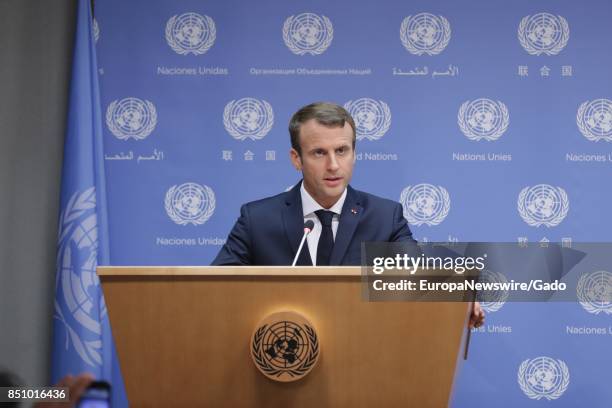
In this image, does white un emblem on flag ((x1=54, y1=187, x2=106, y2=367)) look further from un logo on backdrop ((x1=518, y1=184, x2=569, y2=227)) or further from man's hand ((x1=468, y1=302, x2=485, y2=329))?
un logo on backdrop ((x1=518, y1=184, x2=569, y2=227))

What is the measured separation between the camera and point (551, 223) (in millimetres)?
4035

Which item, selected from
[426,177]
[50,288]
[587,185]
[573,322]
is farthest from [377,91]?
[50,288]

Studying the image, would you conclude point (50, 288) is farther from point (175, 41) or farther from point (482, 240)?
point (482, 240)

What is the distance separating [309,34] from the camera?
13.6 feet

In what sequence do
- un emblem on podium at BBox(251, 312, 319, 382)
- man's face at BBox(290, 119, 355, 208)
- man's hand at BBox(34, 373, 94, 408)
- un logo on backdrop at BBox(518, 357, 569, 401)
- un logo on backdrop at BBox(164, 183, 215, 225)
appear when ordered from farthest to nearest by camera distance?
un logo on backdrop at BBox(164, 183, 215, 225) < un logo on backdrop at BBox(518, 357, 569, 401) < man's face at BBox(290, 119, 355, 208) < un emblem on podium at BBox(251, 312, 319, 382) < man's hand at BBox(34, 373, 94, 408)

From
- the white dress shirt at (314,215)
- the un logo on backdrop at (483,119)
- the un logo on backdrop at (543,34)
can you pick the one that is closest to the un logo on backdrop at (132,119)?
the white dress shirt at (314,215)

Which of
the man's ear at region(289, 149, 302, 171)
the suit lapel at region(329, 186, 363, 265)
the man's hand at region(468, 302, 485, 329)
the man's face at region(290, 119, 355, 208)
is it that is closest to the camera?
the man's hand at region(468, 302, 485, 329)

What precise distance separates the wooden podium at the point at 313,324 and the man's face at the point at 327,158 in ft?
4.03

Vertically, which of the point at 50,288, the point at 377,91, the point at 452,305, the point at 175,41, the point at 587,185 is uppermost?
the point at 175,41

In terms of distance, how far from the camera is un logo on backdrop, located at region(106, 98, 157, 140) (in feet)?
13.5

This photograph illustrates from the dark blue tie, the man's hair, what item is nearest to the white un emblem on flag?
the man's hair

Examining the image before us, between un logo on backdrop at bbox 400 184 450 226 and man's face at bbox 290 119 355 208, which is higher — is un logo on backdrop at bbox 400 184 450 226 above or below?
below

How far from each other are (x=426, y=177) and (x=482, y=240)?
1.63ft

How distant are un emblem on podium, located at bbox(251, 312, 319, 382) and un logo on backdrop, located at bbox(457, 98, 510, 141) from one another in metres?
2.67
